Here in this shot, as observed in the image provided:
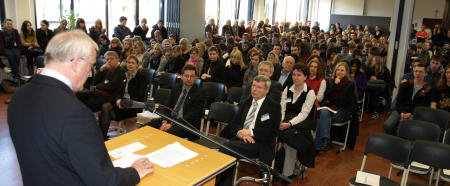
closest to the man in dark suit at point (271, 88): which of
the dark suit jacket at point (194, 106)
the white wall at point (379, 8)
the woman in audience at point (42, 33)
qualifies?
the dark suit jacket at point (194, 106)

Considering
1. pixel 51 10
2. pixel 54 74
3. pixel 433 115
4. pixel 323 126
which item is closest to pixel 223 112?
pixel 323 126

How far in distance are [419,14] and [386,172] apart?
15.3 m

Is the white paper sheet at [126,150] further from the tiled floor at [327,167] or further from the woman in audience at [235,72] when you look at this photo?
the woman in audience at [235,72]

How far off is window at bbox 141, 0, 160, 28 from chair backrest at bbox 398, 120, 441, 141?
9.01 metres

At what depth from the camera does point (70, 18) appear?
29.2ft

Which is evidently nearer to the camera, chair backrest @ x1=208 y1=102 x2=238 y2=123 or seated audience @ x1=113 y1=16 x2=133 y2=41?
chair backrest @ x1=208 y1=102 x2=238 y2=123

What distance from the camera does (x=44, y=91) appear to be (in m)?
1.32

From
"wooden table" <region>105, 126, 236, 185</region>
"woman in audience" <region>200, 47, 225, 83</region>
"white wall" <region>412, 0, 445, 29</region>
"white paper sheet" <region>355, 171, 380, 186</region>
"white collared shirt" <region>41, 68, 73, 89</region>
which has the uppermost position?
"white wall" <region>412, 0, 445, 29</region>

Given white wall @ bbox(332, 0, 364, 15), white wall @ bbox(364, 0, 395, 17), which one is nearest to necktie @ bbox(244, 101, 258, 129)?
white wall @ bbox(364, 0, 395, 17)

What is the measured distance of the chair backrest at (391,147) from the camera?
309cm

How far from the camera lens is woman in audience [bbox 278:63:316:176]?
3535mm

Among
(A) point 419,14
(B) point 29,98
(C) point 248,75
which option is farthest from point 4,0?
(A) point 419,14

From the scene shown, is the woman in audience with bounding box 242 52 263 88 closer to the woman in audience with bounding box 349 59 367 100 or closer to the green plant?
the woman in audience with bounding box 349 59 367 100

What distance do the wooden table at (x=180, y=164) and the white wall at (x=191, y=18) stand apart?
8073mm
